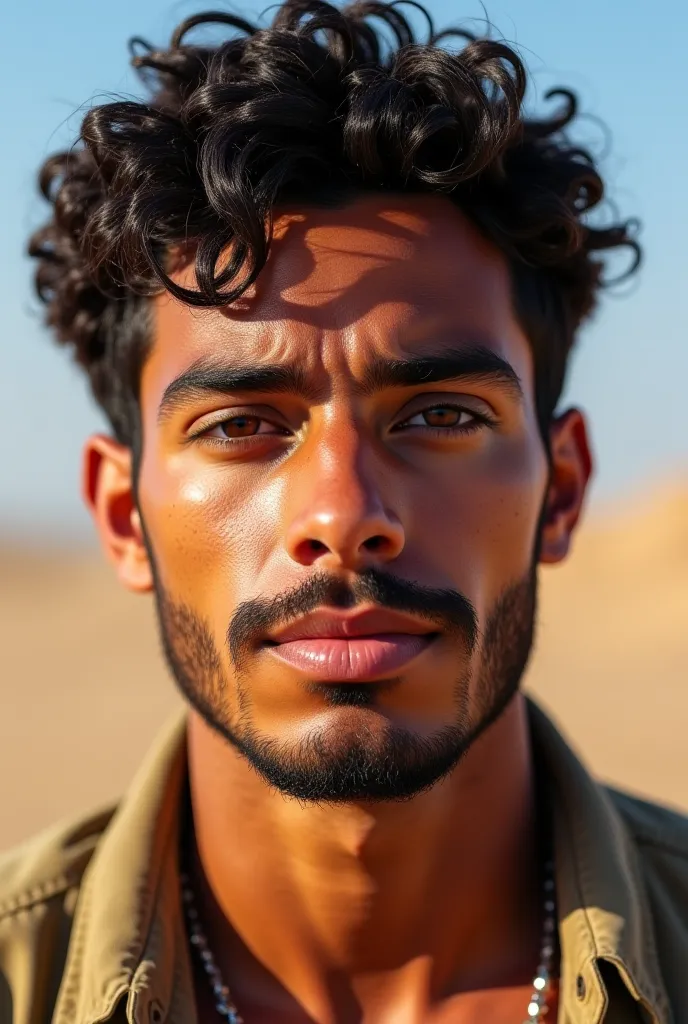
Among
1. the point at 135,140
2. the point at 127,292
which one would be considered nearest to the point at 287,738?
the point at 127,292

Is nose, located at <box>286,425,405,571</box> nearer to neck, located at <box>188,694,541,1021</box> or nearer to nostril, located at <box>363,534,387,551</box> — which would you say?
nostril, located at <box>363,534,387,551</box>

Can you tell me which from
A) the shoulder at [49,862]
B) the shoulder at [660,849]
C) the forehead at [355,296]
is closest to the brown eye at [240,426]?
the forehead at [355,296]

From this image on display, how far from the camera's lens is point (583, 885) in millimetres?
3135

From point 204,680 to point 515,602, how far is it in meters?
0.77

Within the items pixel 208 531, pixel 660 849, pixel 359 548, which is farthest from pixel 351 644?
pixel 660 849

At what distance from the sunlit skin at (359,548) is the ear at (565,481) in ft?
0.88

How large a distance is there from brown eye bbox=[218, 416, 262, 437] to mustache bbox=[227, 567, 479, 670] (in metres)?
0.41

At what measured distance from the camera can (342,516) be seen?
2.79 metres

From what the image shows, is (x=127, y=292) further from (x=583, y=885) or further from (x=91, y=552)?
(x=91, y=552)

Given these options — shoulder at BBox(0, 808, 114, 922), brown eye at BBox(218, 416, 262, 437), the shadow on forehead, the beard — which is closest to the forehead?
the shadow on forehead

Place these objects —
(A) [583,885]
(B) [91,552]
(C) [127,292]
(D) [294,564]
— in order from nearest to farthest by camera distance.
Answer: (D) [294,564], (A) [583,885], (C) [127,292], (B) [91,552]

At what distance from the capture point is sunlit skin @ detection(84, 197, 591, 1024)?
2939 mm

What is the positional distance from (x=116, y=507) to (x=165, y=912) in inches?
44.4

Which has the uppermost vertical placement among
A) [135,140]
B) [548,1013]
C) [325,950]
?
[135,140]
